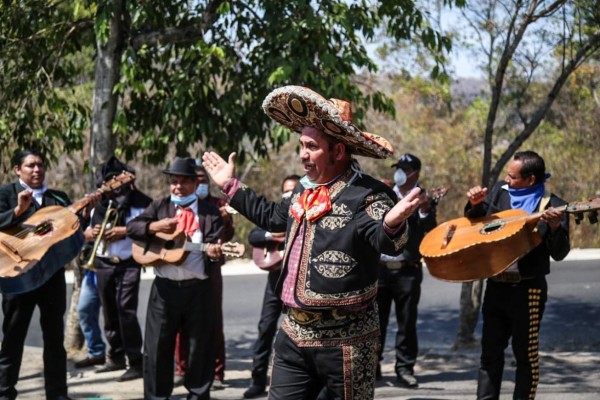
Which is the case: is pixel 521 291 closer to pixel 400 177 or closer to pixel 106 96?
pixel 400 177

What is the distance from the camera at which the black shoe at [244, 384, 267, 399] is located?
835 cm

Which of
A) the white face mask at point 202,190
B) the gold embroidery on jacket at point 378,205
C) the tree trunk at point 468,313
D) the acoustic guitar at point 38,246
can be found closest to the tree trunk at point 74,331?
the white face mask at point 202,190

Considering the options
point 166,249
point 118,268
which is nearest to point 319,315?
point 166,249

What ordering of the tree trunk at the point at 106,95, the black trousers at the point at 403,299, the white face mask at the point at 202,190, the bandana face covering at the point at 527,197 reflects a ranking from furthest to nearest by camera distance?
the tree trunk at the point at 106,95
the black trousers at the point at 403,299
the white face mask at the point at 202,190
the bandana face covering at the point at 527,197

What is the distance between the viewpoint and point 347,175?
5.39 m

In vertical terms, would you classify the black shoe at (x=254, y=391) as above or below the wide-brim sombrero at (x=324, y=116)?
below

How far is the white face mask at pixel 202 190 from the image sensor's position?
328 inches

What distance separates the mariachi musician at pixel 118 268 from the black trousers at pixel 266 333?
1.23 m

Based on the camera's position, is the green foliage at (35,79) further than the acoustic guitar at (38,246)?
Yes

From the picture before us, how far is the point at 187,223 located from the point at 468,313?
3714mm

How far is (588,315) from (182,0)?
645 centimetres

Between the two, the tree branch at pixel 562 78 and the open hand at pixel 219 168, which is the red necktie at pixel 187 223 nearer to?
the open hand at pixel 219 168

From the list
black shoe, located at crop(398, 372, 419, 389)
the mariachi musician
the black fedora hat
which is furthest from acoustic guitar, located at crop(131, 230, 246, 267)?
black shoe, located at crop(398, 372, 419, 389)

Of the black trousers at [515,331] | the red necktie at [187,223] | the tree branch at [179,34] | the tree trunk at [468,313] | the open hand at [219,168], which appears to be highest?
the tree branch at [179,34]
